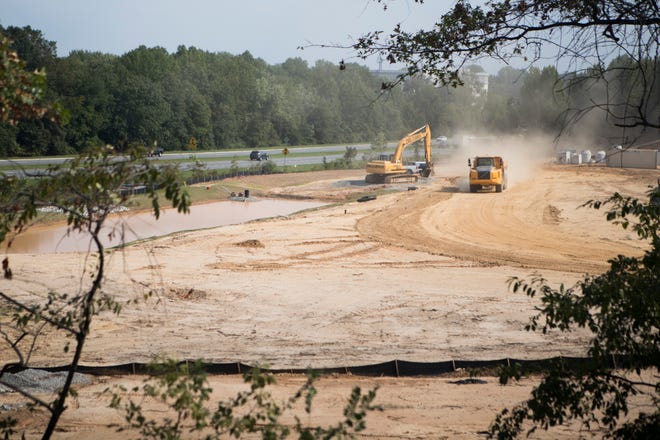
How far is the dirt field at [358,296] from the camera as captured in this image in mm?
11703

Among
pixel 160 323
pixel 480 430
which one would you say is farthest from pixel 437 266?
pixel 480 430

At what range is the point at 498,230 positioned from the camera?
94.3 feet

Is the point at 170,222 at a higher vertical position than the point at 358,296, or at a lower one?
higher

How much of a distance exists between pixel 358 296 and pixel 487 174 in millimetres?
21960

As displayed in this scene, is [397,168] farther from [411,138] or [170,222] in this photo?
[170,222]

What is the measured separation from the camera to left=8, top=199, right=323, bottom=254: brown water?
94.7ft

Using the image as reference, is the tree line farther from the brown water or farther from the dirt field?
the dirt field

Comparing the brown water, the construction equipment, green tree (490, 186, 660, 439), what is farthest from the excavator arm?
green tree (490, 186, 660, 439)

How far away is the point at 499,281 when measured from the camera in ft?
66.2

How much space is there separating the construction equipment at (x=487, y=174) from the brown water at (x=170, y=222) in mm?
8715

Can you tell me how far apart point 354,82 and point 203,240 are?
7731 centimetres

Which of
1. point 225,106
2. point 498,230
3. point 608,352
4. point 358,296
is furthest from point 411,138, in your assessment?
point 608,352

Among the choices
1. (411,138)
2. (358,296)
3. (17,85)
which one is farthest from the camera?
(411,138)

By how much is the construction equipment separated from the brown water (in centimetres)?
871
